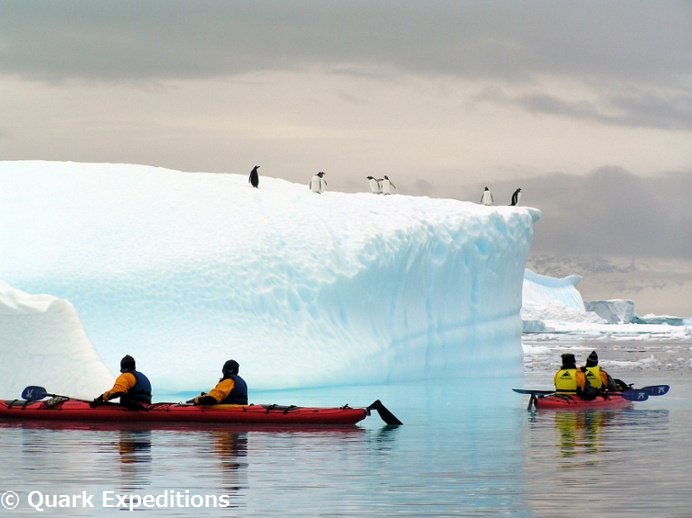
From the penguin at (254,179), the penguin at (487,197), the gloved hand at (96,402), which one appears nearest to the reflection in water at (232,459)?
the gloved hand at (96,402)

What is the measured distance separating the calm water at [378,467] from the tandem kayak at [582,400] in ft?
0.59

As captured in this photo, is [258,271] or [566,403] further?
[258,271]

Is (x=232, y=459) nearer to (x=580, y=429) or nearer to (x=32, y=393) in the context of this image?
(x=32, y=393)

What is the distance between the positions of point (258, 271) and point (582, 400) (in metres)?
7.24

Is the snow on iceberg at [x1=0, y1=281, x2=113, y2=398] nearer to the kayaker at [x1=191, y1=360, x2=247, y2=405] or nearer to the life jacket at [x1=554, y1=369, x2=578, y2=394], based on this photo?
the kayaker at [x1=191, y1=360, x2=247, y2=405]

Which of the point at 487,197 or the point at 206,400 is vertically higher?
the point at 487,197

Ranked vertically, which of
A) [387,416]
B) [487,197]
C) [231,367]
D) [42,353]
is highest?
[487,197]

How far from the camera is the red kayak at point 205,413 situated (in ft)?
50.2

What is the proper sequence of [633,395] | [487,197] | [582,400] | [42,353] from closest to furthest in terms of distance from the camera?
[42,353], [582,400], [633,395], [487,197]

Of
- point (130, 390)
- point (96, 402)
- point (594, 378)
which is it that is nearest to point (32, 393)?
point (96, 402)

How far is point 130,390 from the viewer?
15.5 metres

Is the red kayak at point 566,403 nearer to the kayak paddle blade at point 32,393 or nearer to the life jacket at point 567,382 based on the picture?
the life jacket at point 567,382

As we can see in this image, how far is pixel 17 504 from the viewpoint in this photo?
9.84 metres

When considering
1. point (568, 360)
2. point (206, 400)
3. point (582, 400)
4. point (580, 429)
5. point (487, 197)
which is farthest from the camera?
point (487, 197)
